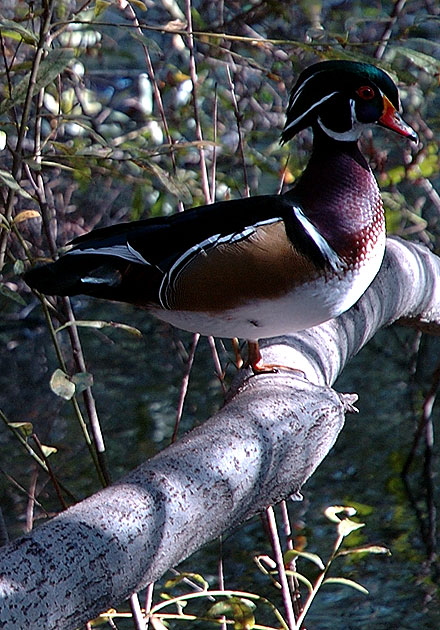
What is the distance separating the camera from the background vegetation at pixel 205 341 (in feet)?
6.63

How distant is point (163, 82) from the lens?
224cm

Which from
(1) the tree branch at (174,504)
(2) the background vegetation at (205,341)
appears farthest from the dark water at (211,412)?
(1) the tree branch at (174,504)

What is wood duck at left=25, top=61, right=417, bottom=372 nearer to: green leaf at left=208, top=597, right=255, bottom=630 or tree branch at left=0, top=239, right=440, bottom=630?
tree branch at left=0, top=239, right=440, bottom=630

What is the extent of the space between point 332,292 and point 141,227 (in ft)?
0.85

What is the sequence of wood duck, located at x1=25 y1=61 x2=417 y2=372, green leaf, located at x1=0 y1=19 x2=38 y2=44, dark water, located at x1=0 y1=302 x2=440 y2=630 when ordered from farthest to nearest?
dark water, located at x1=0 y1=302 x2=440 y2=630, wood duck, located at x1=25 y1=61 x2=417 y2=372, green leaf, located at x1=0 y1=19 x2=38 y2=44

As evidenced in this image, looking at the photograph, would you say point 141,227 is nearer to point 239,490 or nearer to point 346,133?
point 346,133

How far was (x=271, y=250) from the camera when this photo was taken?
1.23 m

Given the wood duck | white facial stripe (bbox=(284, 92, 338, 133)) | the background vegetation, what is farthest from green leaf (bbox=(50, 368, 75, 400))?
white facial stripe (bbox=(284, 92, 338, 133))

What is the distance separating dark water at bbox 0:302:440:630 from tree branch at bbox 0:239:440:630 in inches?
41.1

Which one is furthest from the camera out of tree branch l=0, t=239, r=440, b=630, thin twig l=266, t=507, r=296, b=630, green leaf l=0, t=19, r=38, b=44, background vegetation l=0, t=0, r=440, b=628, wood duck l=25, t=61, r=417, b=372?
background vegetation l=0, t=0, r=440, b=628

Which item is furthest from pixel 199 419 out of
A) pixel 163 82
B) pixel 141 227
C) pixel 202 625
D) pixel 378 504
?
pixel 141 227

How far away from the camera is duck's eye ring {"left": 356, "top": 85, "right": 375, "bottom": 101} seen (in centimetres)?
125

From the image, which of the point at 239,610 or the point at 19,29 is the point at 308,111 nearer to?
the point at 19,29

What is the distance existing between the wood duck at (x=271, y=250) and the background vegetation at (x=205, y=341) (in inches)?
9.4
